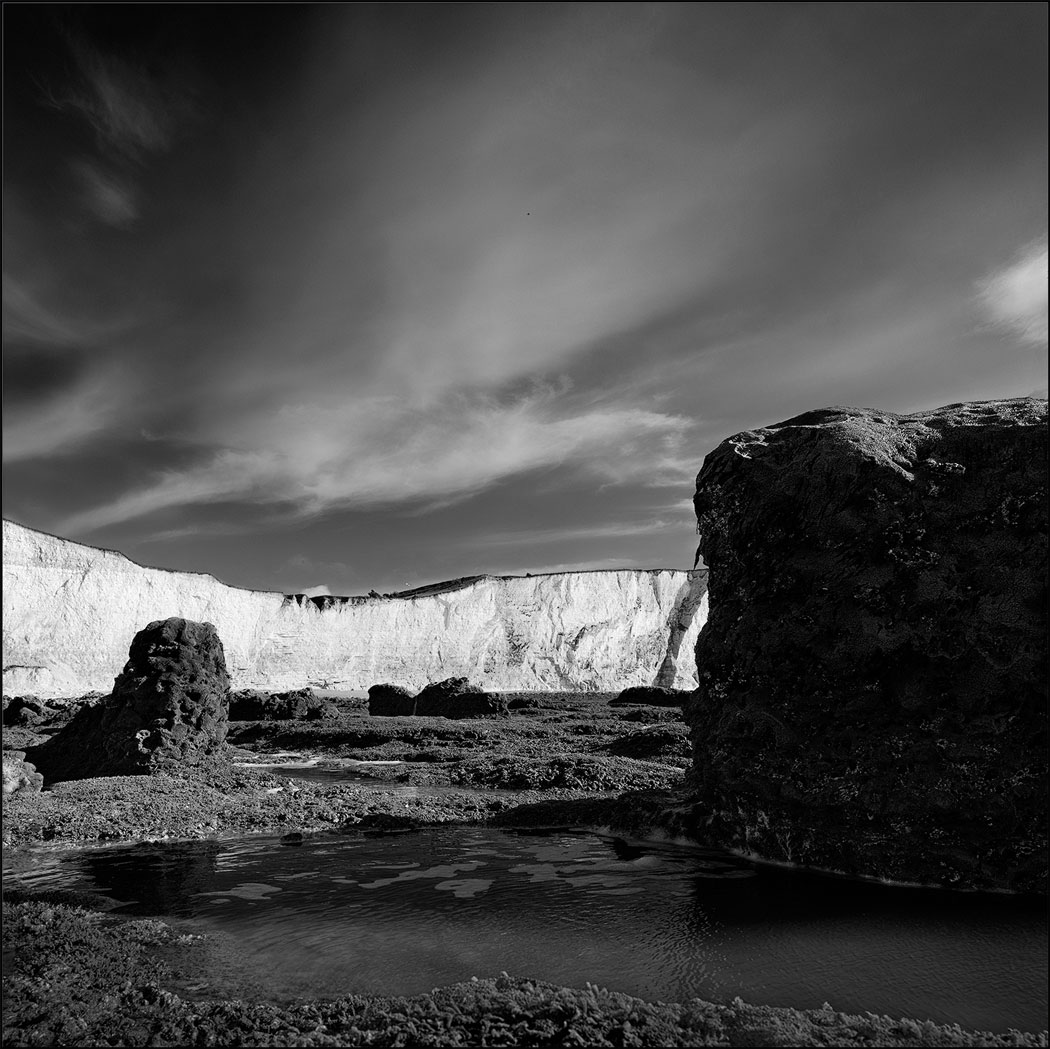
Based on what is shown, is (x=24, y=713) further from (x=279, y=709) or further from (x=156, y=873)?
(x=156, y=873)

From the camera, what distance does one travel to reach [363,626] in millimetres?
65375

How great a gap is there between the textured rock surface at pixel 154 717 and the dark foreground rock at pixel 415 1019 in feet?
39.2

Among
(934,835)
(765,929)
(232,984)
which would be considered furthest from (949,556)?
(232,984)

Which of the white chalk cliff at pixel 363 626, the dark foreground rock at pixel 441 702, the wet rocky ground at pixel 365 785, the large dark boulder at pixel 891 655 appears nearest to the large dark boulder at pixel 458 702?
the dark foreground rock at pixel 441 702

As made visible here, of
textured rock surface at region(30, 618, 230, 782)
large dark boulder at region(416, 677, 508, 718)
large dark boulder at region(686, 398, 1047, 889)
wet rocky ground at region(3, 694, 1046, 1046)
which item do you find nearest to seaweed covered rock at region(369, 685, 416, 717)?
large dark boulder at region(416, 677, 508, 718)

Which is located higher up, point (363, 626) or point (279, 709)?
point (363, 626)

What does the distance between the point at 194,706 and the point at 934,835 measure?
16.8 metres

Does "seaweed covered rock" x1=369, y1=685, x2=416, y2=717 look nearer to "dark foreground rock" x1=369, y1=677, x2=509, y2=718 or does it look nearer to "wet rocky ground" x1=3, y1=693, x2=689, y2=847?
"dark foreground rock" x1=369, y1=677, x2=509, y2=718

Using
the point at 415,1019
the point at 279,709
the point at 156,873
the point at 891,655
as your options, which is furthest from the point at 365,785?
the point at 279,709

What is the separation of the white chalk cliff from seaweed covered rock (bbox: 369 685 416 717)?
65.4 ft

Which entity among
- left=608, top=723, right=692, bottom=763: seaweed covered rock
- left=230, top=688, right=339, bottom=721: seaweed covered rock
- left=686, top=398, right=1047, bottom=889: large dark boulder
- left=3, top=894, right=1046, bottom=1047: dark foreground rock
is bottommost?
left=230, top=688, right=339, bottom=721: seaweed covered rock

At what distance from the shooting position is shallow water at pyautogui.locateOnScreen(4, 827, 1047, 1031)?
6594mm

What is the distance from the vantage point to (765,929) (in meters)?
8.07

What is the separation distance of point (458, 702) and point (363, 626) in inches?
1070
